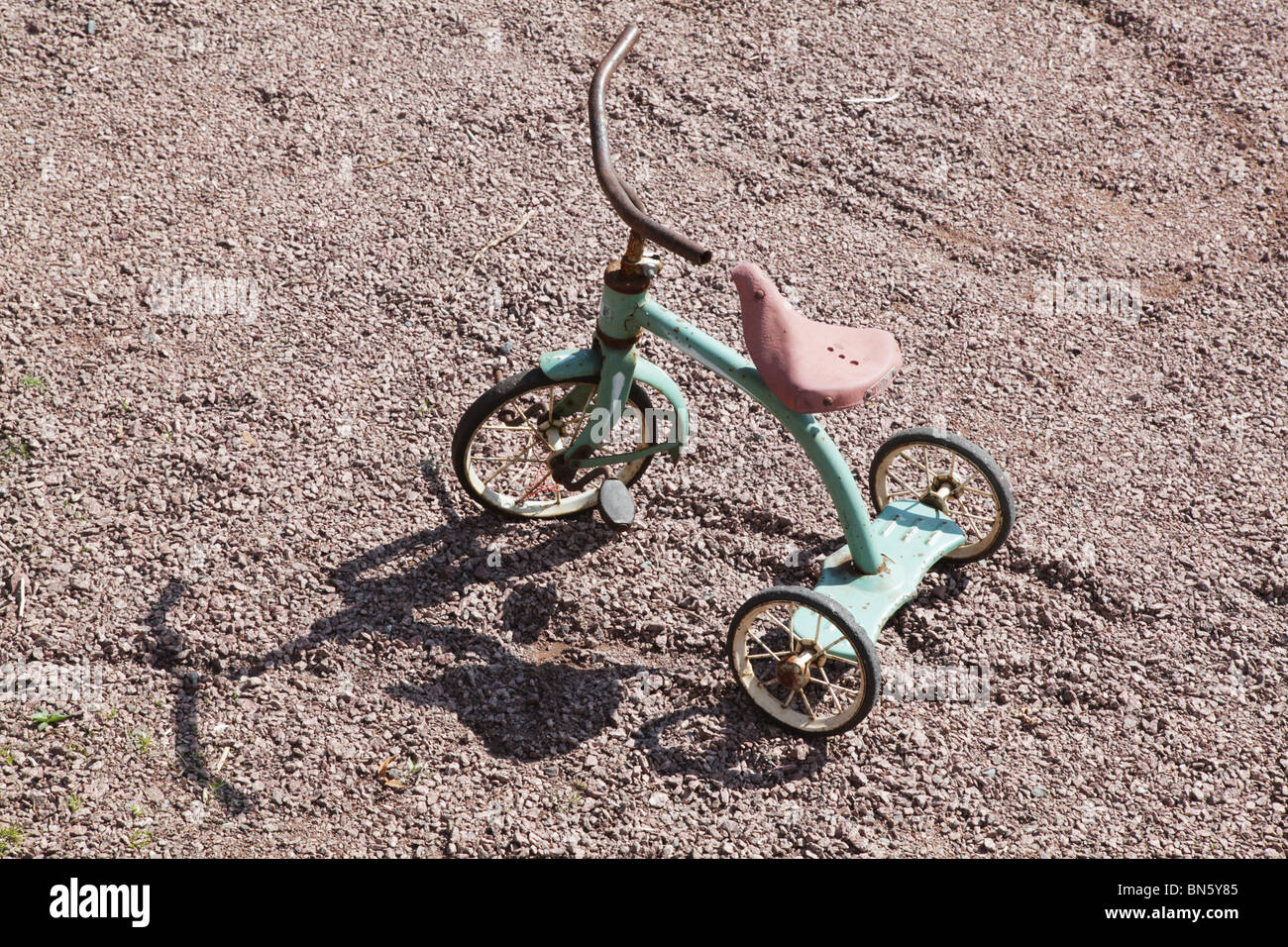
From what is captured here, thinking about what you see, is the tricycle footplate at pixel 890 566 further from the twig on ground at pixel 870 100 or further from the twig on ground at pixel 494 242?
the twig on ground at pixel 870 100

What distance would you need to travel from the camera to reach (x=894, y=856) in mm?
3154

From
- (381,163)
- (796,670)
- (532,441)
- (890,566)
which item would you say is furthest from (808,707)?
(381,163)

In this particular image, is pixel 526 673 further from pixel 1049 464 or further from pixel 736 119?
pixel 736 119

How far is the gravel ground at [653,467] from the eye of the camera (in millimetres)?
3258

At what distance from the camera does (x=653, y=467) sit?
4.15 m

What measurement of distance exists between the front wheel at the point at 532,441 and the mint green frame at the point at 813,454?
0.30 ft

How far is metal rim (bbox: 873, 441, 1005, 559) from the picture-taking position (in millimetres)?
3732

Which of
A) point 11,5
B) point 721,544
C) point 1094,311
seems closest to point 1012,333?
point 1094,311

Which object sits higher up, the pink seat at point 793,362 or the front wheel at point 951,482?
the pink seat at point 793,362

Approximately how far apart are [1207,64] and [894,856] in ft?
16.8

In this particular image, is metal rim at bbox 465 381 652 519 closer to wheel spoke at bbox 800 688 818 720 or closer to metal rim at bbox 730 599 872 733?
metal rim at bbox 730 599 872 733

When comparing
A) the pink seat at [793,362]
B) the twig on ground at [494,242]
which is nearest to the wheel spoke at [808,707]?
the pink seat at [793,362]

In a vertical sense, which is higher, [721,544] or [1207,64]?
[1207,64]

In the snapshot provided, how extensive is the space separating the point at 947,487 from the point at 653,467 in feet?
3.70
